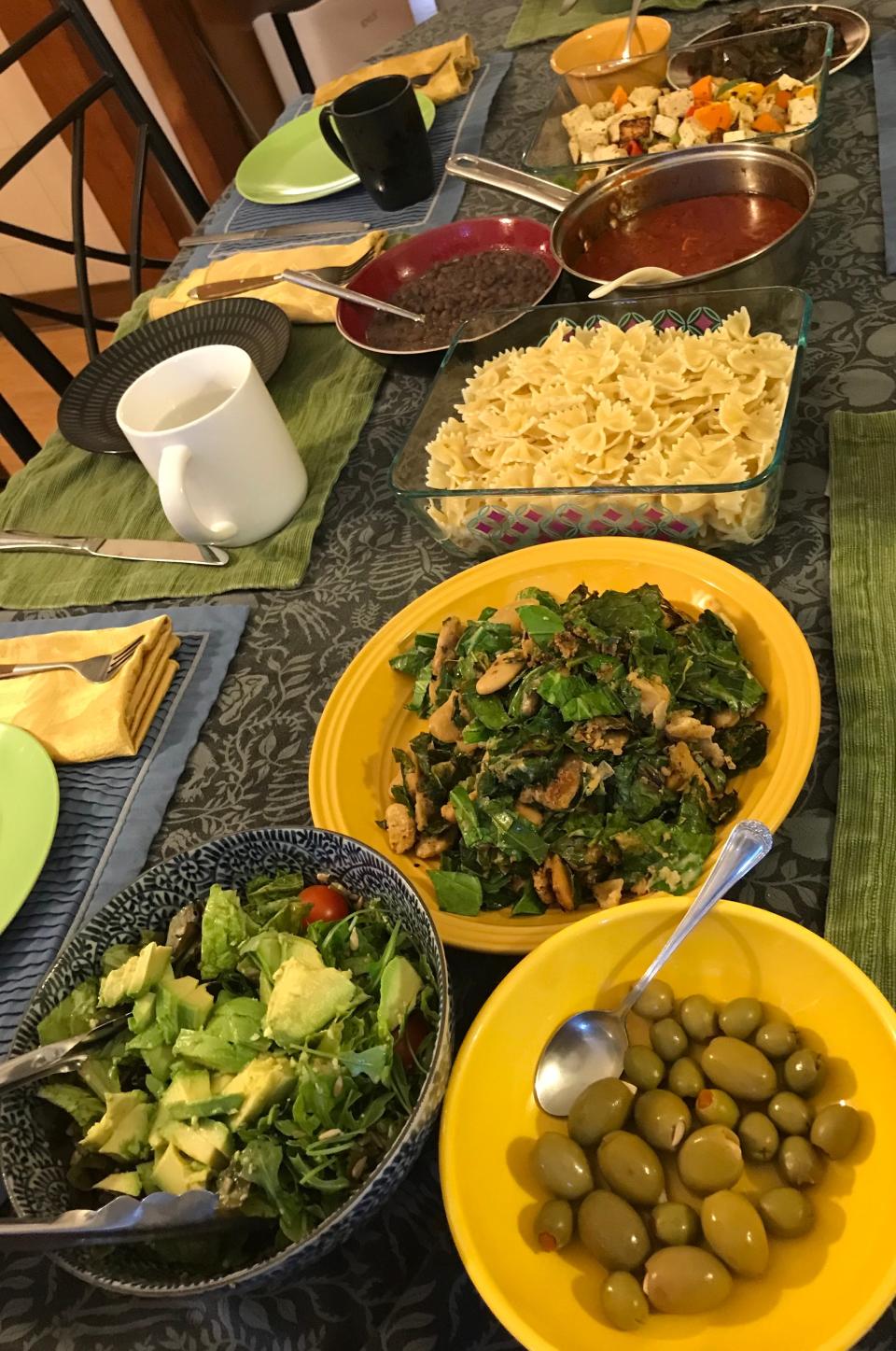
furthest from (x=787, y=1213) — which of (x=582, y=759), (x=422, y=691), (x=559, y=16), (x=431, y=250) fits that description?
(x=559, y=16)

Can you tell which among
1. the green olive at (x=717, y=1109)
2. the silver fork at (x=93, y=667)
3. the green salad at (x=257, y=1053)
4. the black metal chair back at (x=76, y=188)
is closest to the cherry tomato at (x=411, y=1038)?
the green salad at (x=257, y=1053)

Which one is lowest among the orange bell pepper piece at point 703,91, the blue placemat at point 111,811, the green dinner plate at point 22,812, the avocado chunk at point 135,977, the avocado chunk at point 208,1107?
the blue placemat at point 111,811

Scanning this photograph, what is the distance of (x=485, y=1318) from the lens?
Result: 730 millimetres

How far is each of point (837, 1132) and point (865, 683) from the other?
0.49 metres

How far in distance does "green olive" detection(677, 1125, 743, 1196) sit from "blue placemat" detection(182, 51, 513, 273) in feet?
5.97

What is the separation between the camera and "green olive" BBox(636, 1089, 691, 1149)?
699 millimetres

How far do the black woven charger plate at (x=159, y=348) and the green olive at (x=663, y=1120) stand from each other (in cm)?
140

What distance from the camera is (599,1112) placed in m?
0.71

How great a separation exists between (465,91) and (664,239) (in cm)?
111

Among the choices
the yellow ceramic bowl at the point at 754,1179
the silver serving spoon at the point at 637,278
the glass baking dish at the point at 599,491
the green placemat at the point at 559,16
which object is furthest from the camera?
the green placemat at the point at 559,16

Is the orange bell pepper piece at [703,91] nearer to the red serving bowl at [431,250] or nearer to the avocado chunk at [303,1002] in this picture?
the red serving bowl at [431,250]

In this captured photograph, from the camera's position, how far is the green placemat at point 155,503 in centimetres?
149

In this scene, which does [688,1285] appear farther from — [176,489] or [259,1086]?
[176,489]

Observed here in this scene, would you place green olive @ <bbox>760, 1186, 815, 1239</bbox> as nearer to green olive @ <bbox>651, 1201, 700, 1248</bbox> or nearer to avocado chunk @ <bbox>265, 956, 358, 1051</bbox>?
green olive @ <bbox>651, 1201, 700, 1248</bbox>
